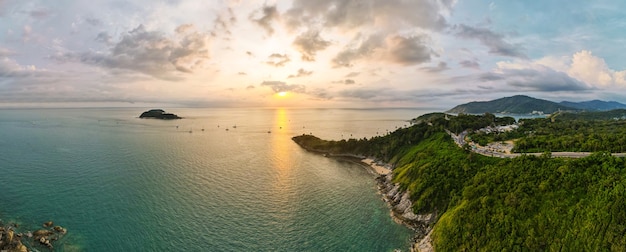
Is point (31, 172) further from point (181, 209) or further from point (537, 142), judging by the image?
point (537, 142)

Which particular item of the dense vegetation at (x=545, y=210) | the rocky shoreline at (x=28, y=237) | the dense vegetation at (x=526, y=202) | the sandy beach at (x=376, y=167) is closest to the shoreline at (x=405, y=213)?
the sandy beach at (x=376, y=167)

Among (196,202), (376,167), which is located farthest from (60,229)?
(376,167)

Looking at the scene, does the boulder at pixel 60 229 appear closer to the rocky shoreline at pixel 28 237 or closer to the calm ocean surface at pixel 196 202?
the rocky shoreline at pixel 28 237

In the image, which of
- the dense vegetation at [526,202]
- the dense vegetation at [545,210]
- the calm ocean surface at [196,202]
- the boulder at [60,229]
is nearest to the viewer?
the dense vegetation at [545,210]

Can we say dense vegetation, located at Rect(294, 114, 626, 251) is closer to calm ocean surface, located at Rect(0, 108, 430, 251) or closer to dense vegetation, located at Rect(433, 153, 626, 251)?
dense vegetation, located at Rect(433, 153, 626, 251)

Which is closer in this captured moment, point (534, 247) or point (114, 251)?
point (534, 247)

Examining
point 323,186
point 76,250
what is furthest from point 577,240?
point 76,250
